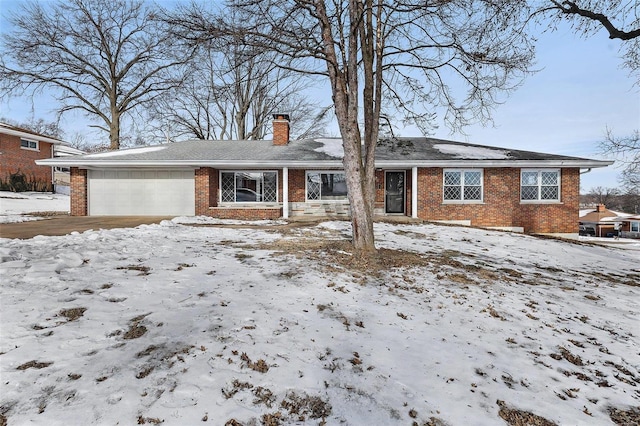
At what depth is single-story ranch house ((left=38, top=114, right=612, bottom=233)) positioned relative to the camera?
41.9 ft

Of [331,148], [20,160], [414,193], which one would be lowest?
[414,193]

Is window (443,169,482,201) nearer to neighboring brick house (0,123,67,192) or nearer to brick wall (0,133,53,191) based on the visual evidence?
neighboring brick house (0,123,67,192)

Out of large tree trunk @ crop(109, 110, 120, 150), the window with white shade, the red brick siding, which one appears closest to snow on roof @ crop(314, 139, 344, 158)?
the red brick siding

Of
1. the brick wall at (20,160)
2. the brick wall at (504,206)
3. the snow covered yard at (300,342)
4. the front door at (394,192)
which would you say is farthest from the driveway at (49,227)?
the brick wall at (20,160)

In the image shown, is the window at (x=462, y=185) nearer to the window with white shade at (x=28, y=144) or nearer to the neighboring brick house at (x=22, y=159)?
the neighboring brick house at (x=22, y=159)

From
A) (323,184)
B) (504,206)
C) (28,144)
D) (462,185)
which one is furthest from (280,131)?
(28,144)

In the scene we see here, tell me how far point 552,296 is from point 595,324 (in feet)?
2.79

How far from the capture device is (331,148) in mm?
14930

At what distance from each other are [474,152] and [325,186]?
6953 millimetres

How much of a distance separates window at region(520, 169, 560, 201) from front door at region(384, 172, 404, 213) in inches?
194

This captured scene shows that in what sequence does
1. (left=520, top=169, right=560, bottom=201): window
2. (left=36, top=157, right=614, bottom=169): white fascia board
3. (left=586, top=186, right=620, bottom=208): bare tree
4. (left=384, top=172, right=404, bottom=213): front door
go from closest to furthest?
1. (left=36, top=157, right=614, bottom=169): white fascia board
2. (left=520, top=169, right=560, bottom=201): window
3. (left=384, top=172, right=404, bottom=213): front door
4. (left=586, top=186, right=620, bottom=208): bare tree

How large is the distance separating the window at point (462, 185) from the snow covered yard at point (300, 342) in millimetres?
7971

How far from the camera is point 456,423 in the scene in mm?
2020

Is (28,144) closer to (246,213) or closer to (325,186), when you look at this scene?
(246,213)
